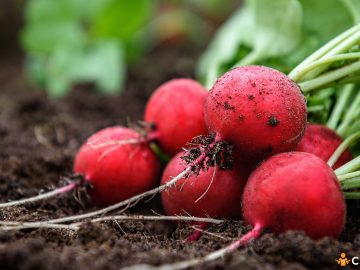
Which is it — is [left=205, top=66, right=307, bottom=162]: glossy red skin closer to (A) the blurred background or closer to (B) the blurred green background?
(B) the blurred green background

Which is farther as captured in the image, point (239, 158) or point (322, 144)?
point (322, 144)

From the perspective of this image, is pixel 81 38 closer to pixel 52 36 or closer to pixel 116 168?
pixel 52 36

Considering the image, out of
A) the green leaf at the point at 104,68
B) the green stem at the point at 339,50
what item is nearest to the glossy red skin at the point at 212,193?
the green stem at the point at 339,50

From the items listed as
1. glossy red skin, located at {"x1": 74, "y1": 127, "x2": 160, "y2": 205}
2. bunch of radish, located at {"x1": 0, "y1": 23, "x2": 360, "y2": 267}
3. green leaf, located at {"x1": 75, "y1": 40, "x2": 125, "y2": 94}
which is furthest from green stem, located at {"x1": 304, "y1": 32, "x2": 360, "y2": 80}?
green leaf, located at {"x1": 75, "y1": 40, "x2": 125, "y2": 94}

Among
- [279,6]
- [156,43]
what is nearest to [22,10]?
[156,43]

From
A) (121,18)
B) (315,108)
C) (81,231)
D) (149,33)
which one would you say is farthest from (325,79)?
(149,33)

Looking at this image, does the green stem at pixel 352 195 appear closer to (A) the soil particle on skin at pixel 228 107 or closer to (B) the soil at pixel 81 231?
(B) the soil at pixel 81 231
